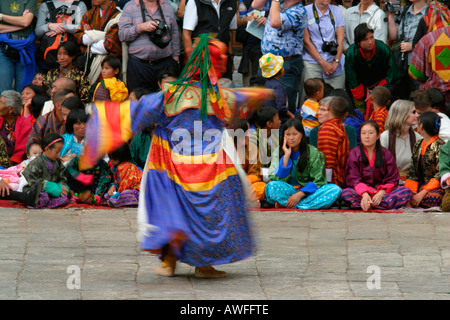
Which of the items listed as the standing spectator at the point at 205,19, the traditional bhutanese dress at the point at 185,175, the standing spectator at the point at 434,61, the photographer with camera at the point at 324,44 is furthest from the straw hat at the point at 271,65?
the traditional bhutanese dress at the point at 185,175

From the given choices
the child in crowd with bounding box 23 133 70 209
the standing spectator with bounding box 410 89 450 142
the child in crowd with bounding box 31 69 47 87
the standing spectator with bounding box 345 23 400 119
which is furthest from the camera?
the child in crowd with bounding box 31 69 47 87

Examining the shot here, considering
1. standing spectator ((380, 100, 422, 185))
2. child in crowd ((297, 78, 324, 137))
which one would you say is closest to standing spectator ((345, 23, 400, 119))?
child in crowd ((297, 78, 324, 137))

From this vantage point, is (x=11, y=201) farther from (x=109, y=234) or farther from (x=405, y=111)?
(x=405, y=111)

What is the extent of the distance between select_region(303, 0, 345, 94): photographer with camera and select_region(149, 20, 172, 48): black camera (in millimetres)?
1519

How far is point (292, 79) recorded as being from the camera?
369 inches

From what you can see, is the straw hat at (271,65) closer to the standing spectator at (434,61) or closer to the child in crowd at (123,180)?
the standing spectator at (434,61)

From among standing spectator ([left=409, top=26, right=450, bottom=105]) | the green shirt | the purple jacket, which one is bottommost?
the purple jacket

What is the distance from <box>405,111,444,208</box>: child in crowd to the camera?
8.05m

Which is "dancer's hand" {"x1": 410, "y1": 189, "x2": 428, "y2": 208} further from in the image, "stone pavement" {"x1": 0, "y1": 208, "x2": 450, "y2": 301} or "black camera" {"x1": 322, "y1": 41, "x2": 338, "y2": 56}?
"black camera" {"x1": 322, "y1": 41, "x2": 338, "y2": 56}

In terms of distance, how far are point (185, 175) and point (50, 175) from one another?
263 cm

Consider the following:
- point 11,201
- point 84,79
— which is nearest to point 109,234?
point 11,201

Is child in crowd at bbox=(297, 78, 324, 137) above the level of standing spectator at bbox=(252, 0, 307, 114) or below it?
below

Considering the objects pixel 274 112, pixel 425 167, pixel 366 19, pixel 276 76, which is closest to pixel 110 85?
pixel 276 76

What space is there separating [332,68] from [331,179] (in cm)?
176
